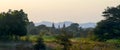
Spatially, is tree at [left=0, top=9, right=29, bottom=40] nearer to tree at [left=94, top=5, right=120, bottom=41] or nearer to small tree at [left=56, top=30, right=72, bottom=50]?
tree at [left=94, top=5, right=120, bottom=41]

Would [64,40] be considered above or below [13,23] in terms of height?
below

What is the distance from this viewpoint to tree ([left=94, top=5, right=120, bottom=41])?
53531 mm

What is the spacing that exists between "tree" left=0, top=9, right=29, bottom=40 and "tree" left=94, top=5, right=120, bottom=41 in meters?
10.4

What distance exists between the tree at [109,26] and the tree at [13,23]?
34.2 ft

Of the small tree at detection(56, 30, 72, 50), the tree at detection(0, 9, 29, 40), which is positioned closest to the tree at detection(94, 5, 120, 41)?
the tree at detection(0, 9, 29, 40)

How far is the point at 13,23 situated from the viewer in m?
55.1

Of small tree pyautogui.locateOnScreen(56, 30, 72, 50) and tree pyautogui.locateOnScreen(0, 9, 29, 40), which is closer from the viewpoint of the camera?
small tree pyautogui.locateOnScreen(56, 30, 72, 50)

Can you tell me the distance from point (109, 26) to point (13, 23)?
13388 mm

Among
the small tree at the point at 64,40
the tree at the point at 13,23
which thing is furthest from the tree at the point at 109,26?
the small tree at the point at 64,40

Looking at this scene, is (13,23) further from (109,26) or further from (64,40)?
(64,40)

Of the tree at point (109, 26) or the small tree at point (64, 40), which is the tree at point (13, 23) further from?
the small tree at point (64, 40)

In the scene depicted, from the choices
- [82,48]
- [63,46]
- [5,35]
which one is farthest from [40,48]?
[5,35]

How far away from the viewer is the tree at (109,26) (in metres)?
53.5

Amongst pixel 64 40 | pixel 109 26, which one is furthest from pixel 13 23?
Result: pixel 64 40
